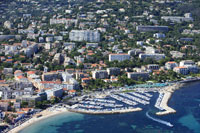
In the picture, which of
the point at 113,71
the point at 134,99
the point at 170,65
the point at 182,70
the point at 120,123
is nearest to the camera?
the point at 120,123

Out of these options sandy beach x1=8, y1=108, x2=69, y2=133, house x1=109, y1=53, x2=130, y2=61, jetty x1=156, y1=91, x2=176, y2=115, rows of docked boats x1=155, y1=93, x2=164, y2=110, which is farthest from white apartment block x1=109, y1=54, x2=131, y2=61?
sandy beach x1=8, y1=108, x2=69, y2=133

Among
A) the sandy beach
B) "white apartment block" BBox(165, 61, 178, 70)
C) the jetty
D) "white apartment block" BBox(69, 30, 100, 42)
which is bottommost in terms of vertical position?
the sandy beach

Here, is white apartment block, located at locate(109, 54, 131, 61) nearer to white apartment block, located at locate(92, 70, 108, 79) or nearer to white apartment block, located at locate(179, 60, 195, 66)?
white apartment block, located at locate(92, 70, 108, 79)

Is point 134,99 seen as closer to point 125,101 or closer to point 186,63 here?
point 125,101

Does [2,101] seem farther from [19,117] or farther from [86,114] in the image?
[86,114]

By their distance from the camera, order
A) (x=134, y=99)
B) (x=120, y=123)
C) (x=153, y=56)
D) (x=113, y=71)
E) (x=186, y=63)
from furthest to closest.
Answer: (x=153, y=56)
(x=186, y=63)
(x=113, y=71)
(x=134, y=99)
(x=120, y=123)

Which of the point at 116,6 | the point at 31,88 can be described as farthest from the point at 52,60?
the point at 116,6

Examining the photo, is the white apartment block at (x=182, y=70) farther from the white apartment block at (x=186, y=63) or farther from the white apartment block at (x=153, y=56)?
the white apartment block at (x=153, y=56)

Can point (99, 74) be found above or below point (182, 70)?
above

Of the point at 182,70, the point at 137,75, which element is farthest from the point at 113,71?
the point at 182,70
